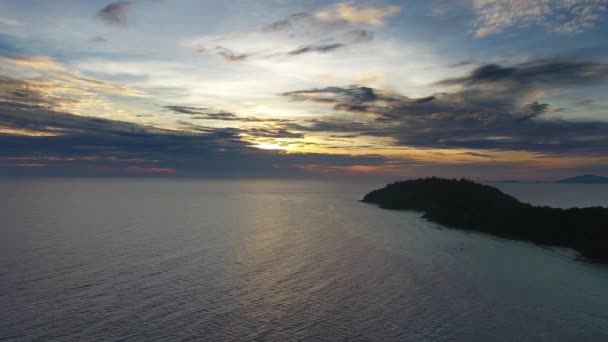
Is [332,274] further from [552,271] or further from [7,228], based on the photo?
[7,228]

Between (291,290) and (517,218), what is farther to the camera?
(517,218)

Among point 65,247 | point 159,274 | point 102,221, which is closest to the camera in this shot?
point 159,274

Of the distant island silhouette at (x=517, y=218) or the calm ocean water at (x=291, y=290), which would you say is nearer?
the calm ocean water at (x=291, y=290)

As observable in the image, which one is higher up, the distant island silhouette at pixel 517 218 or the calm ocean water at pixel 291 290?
the distant island silhouette at pixel 517 218

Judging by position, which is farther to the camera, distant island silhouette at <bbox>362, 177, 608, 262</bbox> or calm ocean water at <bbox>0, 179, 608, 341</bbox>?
distant island silhouette at <bbox>362, 177, 608, 262</bbox>

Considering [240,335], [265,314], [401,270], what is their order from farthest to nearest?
1. [401,270]
2. [265,314]
3. [240,335]

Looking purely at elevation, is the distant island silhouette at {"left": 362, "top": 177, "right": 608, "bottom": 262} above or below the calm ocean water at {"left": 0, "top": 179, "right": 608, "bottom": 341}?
above

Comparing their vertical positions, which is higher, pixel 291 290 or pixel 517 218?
pixel 517 218

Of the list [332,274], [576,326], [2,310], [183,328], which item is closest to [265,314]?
[183,328]
